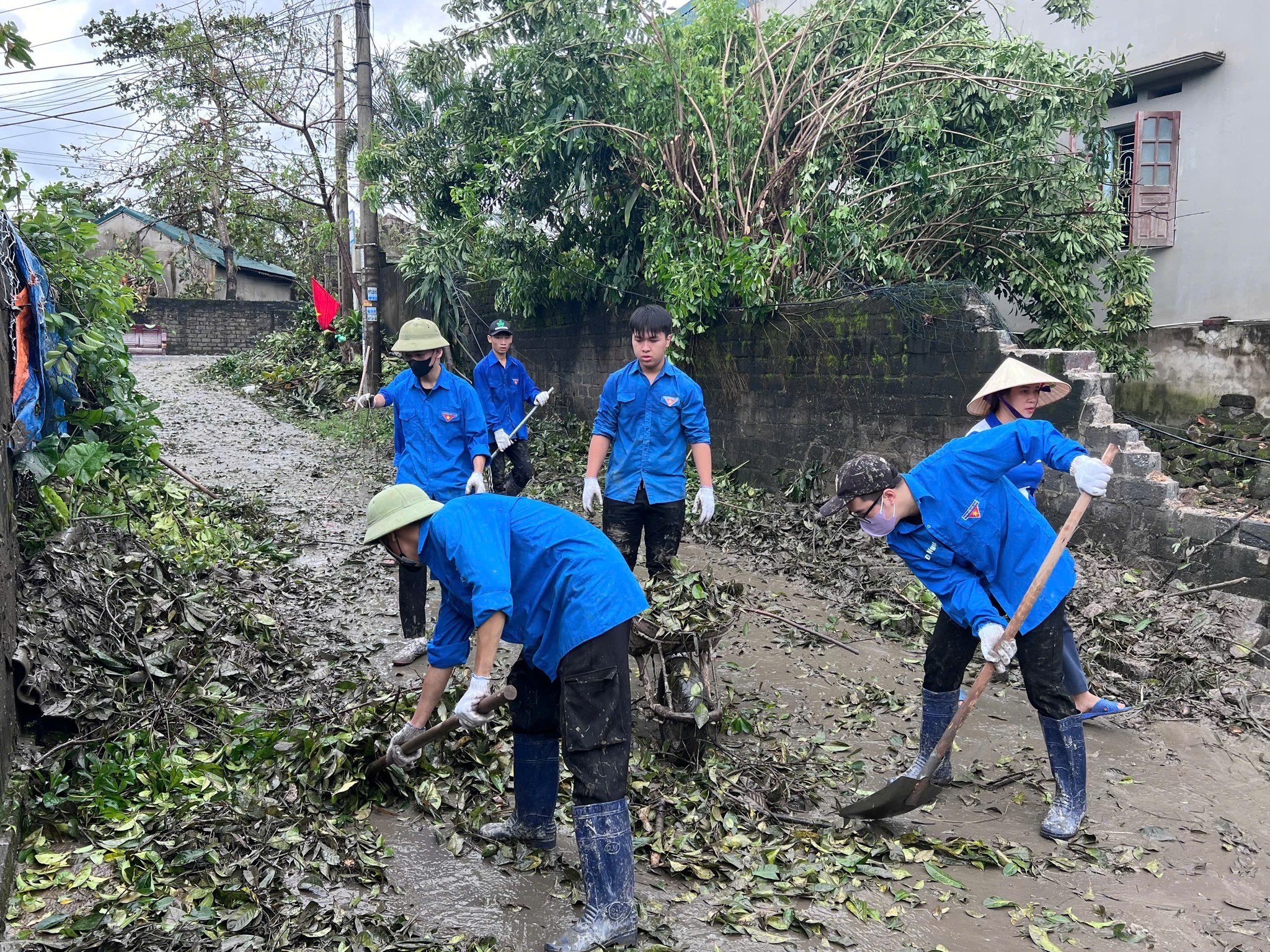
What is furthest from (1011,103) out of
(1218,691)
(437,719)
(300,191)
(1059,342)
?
(300,191)

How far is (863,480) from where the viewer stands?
11.4ft

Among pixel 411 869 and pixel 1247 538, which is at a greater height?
pixel 1247 538

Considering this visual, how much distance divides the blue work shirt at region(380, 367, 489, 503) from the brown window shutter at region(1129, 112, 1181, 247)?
30.0ft

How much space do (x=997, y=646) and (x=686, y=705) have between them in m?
1.30

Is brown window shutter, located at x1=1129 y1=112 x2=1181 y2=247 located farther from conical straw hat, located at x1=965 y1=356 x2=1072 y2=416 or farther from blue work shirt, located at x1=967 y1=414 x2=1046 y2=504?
blue work shirt, located at x1=967 y1=414 x2=1046 y2=504

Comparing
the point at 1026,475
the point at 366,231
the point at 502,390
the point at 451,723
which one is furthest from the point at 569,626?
the point at 366,231

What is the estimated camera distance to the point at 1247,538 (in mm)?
5762

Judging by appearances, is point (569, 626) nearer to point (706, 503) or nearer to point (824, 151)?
point (706, 503)

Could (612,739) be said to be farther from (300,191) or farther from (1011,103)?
(300,191)

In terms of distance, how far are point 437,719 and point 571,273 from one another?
8287 mm

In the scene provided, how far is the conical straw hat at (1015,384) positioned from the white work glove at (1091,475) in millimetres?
653

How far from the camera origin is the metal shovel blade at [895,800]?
350 centimetres

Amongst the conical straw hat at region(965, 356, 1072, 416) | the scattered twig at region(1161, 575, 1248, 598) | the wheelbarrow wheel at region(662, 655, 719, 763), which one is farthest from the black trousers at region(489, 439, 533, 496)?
the scattered twig at region(1161, 575, 1248, 598)

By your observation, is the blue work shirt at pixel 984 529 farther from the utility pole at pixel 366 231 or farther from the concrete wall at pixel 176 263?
the concrete wall at pixel 176 263
